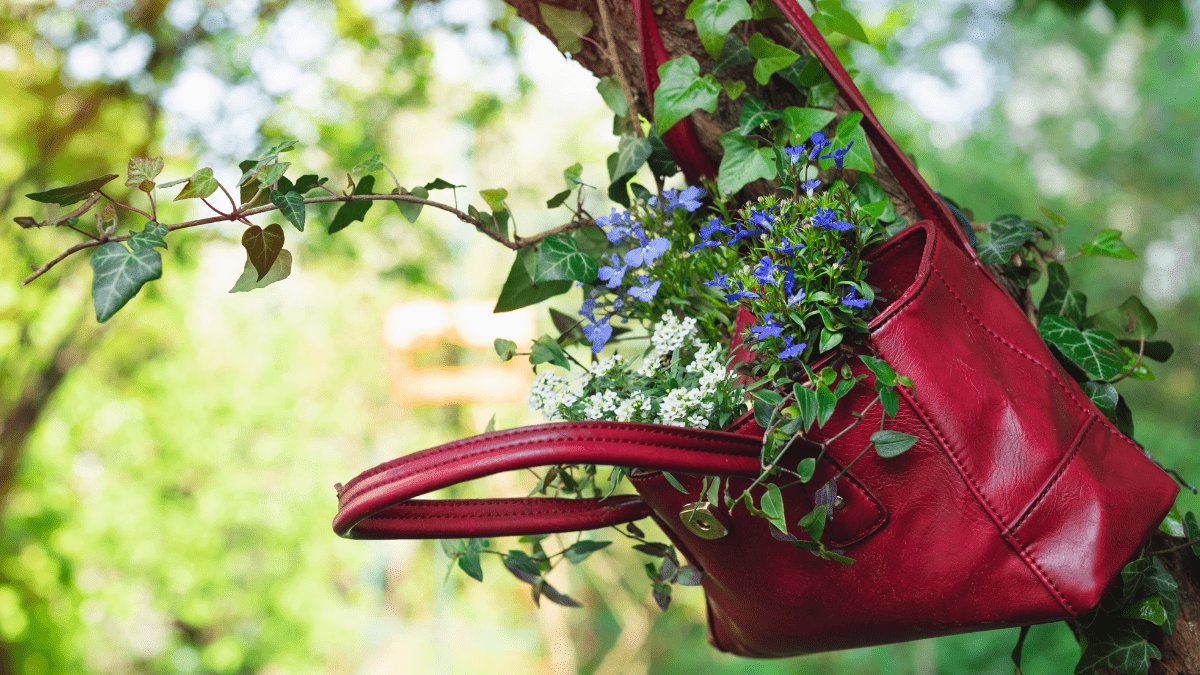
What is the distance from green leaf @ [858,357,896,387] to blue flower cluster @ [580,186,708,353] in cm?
18

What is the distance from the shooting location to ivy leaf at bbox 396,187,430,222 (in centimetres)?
55

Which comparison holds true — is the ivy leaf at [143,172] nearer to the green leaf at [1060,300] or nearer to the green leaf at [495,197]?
the green leaf at [495,197]

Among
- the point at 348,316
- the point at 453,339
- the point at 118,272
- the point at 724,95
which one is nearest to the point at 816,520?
the point at 724,95

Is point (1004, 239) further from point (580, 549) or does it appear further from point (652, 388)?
point (580, 549)

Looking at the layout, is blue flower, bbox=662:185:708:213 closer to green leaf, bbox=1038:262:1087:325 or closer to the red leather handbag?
the red leather handbag

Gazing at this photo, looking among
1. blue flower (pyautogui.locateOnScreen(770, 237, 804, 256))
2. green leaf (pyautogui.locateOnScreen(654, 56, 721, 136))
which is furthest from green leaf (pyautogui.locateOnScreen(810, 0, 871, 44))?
blue flower (pyautogui.locateOnScreen(770, 237, 804, 256))

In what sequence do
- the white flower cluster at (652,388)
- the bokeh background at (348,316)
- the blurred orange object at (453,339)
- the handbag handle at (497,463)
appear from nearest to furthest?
1. the handbag handle at (497,463)
2. the white flower cluster at (652,388)
3. the bokeh background at (348,316)
4. the blurred orange object at (453,339)

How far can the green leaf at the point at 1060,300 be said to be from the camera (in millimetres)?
595

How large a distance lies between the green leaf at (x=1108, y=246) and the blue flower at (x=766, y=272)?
0.34m

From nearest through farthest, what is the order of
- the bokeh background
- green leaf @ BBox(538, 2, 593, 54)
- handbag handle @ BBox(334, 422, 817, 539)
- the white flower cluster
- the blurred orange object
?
handbag handle @ BBox(334, 422, 817, 539), the white flower cluster, green leaf @ BBox(538, 2, 593, 54), the bokeh background, the blurred orange object

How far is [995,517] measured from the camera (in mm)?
437

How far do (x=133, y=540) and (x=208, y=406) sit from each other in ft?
3.52

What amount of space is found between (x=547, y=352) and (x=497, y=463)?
0.79 feet

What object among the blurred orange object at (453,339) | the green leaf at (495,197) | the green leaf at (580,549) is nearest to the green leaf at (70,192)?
the green leaf at (495,197)
